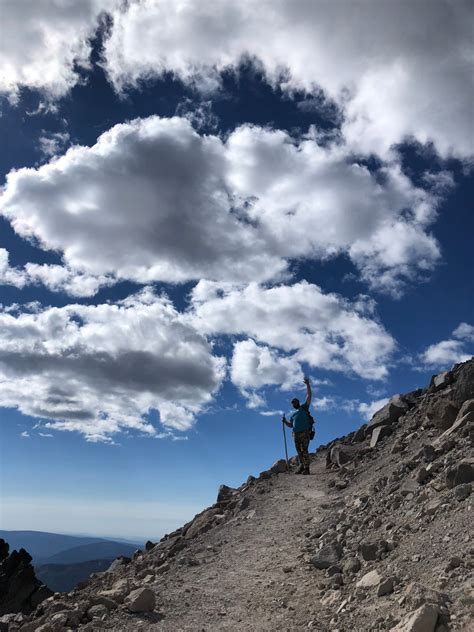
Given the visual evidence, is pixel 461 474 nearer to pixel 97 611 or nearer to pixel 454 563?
pixel 454 563

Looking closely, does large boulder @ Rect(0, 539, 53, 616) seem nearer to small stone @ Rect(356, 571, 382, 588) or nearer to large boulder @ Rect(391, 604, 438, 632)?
small stone @ Rect(356, 571, 382, 588)

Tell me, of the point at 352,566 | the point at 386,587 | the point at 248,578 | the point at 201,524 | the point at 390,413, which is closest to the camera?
the point at 386,587

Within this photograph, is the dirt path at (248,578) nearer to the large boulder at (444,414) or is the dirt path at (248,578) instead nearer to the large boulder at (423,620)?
the large boulder at (423,620)

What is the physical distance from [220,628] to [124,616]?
1680mm

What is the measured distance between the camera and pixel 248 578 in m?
10.1

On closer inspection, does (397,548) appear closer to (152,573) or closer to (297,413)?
(152,573)

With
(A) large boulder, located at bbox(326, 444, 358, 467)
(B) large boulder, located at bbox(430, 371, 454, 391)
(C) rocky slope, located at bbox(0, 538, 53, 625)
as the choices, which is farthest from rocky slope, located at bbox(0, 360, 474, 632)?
(C) rocky slope, located at bbox(0, 538, 53, 625)

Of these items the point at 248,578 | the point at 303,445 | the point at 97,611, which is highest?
the point at 303,445

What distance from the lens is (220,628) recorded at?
7949 mm

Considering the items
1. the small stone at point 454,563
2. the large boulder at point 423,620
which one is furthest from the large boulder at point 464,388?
the large boulder at point 423,620

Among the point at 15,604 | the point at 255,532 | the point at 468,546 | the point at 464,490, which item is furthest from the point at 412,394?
the point at 15,604

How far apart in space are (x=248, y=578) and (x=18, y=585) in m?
43.2

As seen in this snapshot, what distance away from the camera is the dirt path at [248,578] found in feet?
26.6

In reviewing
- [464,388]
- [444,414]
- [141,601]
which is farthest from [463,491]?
[464,388]
